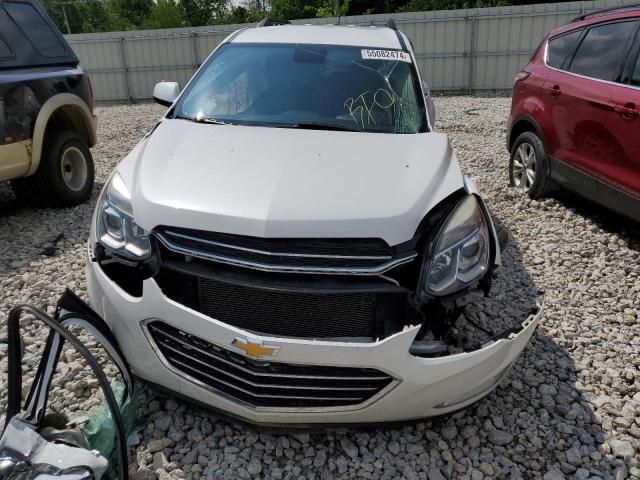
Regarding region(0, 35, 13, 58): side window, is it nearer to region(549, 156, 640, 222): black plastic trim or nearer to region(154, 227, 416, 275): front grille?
region(154, 227, 416, 275): front grille

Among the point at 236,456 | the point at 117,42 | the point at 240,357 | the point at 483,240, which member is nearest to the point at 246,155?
the point at 240,357

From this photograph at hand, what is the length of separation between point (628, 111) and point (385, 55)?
195 cm

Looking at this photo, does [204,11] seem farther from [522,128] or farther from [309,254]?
[309,254]

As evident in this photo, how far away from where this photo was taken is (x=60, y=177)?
17.6 feet

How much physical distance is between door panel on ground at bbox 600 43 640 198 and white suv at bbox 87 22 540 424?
7.50ft

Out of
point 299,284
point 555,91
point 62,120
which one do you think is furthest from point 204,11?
point 299,284

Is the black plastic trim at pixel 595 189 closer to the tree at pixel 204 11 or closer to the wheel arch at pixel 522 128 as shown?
the wheel arch at pixel 522 128

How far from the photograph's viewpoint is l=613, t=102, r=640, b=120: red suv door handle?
4.05m

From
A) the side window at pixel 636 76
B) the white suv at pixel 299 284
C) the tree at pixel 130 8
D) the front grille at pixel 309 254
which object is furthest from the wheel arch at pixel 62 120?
the tree at pixel 130 8

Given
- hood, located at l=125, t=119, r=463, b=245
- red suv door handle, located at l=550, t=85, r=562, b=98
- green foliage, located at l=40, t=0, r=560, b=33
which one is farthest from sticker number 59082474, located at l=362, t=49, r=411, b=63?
green foliage, located at l=40, t=0, r=560, b=33

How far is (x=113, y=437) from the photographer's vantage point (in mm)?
2289

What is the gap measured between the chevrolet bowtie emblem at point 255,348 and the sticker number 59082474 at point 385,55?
7.79ft

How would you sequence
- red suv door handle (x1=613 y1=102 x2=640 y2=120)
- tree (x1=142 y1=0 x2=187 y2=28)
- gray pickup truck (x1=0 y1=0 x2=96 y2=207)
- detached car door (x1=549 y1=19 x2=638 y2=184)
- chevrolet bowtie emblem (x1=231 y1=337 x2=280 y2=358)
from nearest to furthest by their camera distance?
chevrolet bowtie emblem (x1=231 y1=337 x2=280 y2=358), red suv door handle (x1=613 y1=102 x2=640 y2=120), detached car door (x1=549 y1=19 x2=638 y2=184), gray pickup truck (x1=0 y1=0 x2=96 y2=207), tree (x1=142 y1=0 x2=187 y2=28)

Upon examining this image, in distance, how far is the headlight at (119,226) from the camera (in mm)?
2219
